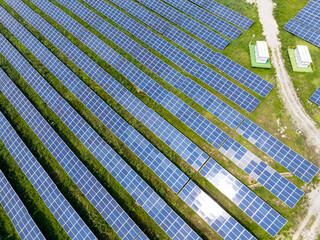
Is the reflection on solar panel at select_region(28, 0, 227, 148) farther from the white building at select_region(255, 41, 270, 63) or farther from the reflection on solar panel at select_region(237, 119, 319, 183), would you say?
the white building at select_region(255, 41, 270, 63)

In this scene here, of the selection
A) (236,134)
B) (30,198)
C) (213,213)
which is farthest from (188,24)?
(30,198)

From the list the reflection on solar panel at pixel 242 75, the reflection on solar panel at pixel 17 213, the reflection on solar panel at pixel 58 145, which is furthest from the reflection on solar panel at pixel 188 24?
the reflection on solar panel at pixel 17 213

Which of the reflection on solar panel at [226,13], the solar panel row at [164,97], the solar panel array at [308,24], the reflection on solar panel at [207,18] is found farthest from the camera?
the reflection on solar panel at [226,13]

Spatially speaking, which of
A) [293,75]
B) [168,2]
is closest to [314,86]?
[293,75]

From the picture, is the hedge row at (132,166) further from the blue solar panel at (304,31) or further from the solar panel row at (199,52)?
the blue solar panel at (304,31)

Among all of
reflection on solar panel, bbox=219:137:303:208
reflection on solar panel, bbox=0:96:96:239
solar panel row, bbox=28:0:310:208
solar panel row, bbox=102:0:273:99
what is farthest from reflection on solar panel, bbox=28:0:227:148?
reflection on solar panel, bbox=0:96:96:239
